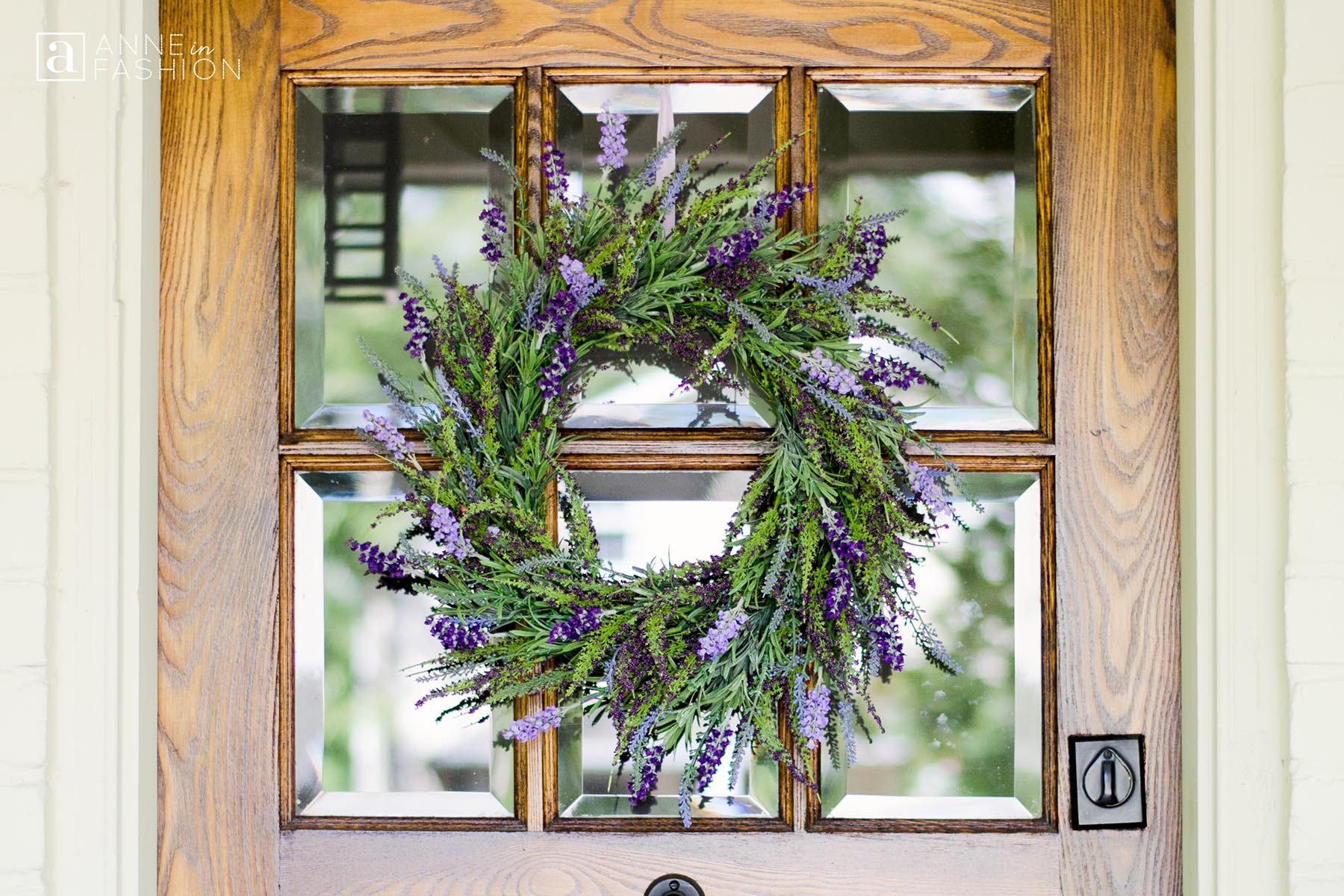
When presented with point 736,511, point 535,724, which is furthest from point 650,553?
point 535,724

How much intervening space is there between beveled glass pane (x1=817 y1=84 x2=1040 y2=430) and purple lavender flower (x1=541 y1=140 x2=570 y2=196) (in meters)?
0.32

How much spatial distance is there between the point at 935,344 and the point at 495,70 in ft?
2.11

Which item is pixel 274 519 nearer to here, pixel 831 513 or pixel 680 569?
pixel 680 569

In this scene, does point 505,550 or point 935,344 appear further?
point 935,344

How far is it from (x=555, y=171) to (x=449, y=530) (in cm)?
42

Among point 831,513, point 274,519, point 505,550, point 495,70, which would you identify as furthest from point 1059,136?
point 274,519

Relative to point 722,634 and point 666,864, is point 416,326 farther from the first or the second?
point 666,864

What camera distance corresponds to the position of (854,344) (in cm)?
106

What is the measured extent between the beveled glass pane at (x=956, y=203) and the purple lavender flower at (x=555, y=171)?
319 mm
